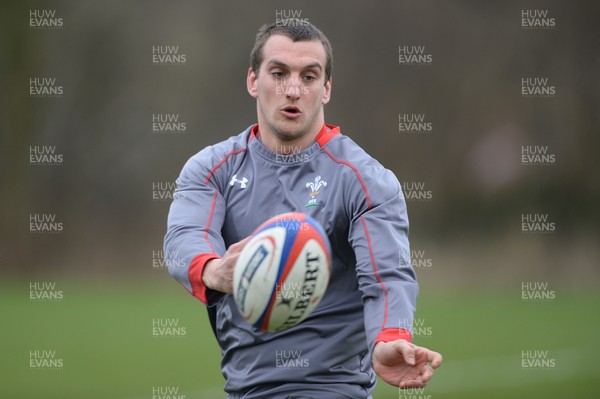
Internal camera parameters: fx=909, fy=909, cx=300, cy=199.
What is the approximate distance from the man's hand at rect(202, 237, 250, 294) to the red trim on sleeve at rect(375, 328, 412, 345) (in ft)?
1.84

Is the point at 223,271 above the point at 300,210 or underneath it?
underneath

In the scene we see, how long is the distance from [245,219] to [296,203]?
0.23 m

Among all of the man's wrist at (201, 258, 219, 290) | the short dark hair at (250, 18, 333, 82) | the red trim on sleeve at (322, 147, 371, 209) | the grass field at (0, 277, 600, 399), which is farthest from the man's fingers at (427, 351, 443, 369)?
the grass field at (0, 277, 600, 399)

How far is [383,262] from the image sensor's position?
11.1 ft

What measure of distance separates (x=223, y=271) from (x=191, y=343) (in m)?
7.96

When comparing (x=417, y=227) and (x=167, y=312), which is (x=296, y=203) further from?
(x=417, y=227)

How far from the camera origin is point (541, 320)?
12320mm

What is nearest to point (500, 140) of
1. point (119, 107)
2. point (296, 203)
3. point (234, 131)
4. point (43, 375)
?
point (234, 131)

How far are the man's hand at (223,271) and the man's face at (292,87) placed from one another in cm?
64

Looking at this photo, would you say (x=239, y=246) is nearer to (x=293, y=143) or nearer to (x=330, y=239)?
(x=330, y=239)

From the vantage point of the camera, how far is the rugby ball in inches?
121

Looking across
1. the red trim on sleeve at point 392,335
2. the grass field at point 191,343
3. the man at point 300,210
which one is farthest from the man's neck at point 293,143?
the grass field at point 191,343

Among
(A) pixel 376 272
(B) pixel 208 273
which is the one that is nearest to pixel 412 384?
(A) pixel 376 272

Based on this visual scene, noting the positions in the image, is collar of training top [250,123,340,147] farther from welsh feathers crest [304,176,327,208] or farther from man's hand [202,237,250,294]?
man's hand [202,237,250,294]
